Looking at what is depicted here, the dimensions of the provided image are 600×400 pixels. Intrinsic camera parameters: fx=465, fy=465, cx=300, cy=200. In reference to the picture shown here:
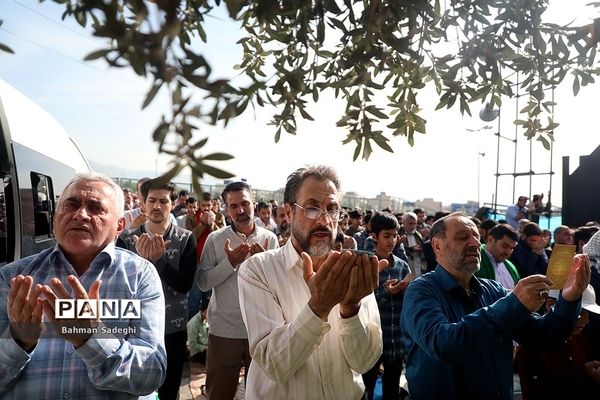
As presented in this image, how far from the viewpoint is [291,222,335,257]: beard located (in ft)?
6.93

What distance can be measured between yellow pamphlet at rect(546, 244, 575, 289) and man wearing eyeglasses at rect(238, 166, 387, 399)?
0.90m

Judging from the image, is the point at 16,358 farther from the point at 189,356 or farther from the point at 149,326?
the point at 189,356

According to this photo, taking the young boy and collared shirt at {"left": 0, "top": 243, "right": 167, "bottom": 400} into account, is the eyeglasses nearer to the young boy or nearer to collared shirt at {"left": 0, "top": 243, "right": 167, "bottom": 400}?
collared shirt at {"left": 0, "top": 243, "right": 167, "bottom": 400}

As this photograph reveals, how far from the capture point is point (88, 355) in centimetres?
165

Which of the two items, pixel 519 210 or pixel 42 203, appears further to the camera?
pixel 519 210

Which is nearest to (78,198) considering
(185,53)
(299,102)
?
(299,102)

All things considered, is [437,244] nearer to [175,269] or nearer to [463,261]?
[463,261]

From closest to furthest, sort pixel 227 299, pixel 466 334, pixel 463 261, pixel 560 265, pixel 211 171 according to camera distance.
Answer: pixel 211 171, pixel 466 334, pixel 560 265, pixel 463 261, pixel 227 299

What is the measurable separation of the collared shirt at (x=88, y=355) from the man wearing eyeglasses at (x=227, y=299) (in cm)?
135

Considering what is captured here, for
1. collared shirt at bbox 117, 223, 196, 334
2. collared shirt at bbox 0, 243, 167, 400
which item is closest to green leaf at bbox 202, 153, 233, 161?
collared shirt at bbox 0, 243, 167, 400

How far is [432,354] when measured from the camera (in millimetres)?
2186

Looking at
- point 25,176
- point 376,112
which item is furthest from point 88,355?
point 25,176

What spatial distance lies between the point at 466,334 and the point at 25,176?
13.8 feet

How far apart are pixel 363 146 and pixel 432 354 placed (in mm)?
1076
